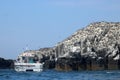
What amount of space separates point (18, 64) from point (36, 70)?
330 inches

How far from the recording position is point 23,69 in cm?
19575

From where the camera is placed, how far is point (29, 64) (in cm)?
19888

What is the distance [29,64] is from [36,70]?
5.85m

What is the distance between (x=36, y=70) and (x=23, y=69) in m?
5.09

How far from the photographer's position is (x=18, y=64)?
651 feet

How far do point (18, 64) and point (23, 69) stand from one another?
12.5ft

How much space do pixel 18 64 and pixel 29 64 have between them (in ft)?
13.4

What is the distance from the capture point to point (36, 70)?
194125mm

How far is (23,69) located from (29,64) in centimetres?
408
